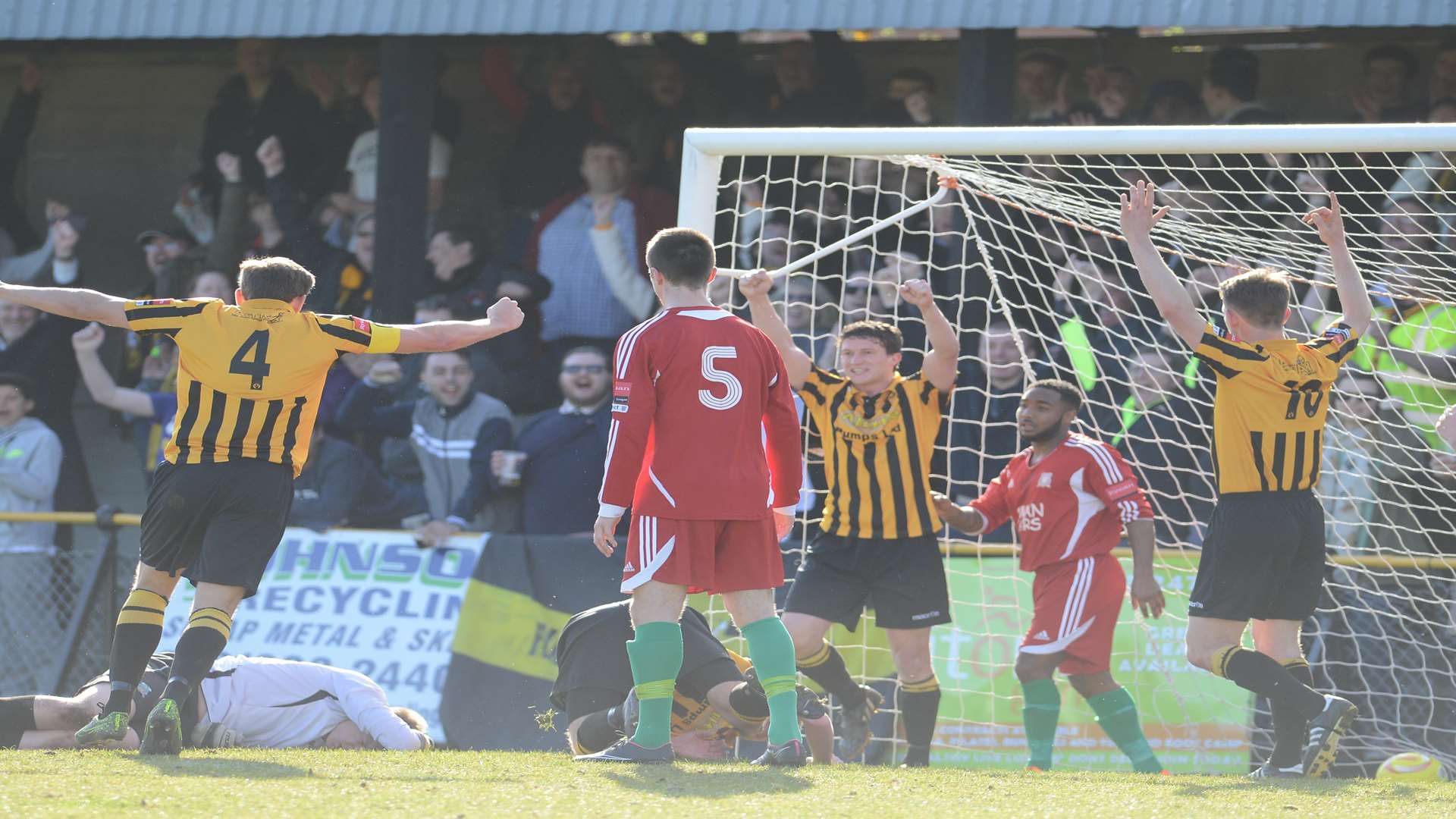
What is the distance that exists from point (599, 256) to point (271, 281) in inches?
170

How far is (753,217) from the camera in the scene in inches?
363

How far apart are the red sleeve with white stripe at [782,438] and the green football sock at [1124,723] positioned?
6.37 ft

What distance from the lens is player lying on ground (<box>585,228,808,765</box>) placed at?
15.7 feet

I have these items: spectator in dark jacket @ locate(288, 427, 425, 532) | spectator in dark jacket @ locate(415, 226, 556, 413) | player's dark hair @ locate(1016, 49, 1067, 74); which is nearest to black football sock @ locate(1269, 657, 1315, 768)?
spectator in dark jacket @ locate(288, 427, 425, 532)

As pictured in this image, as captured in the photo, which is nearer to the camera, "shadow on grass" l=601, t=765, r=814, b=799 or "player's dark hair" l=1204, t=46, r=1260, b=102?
"shadow on grass" l=601, t=765, r=814, b=799

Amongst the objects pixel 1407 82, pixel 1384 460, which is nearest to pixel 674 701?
pixel 1384 460

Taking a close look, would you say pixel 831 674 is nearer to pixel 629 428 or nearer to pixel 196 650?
pixel 629 428

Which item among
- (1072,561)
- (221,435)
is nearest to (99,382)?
(221,435)

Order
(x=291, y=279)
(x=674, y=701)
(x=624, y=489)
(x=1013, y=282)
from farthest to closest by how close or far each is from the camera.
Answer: (x=1013, y=282) → (x=674, y=701) → (x=291, y=279) → (x=624, y=489)

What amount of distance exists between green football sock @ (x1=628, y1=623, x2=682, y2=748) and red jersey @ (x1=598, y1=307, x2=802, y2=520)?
0.35m

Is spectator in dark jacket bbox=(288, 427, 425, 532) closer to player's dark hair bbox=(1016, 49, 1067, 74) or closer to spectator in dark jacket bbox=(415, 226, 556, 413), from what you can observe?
spectator in dark jacket bbox=(415, 226, 556, 413)

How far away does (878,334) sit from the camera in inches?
253

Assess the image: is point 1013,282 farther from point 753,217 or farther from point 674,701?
point 674,701

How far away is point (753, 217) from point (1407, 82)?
3575 millimetres
